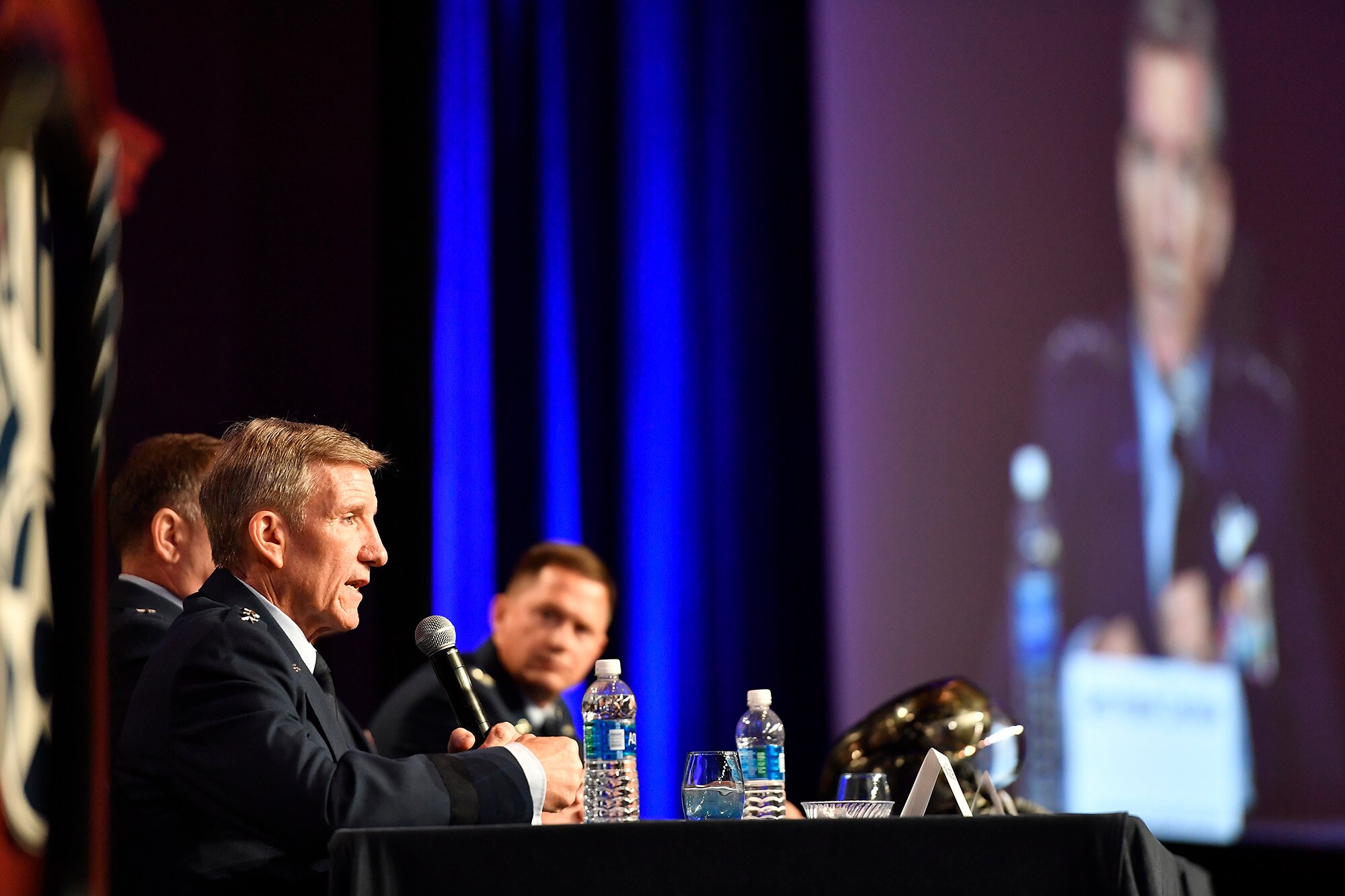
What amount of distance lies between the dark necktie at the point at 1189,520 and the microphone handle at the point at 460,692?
9.32ft

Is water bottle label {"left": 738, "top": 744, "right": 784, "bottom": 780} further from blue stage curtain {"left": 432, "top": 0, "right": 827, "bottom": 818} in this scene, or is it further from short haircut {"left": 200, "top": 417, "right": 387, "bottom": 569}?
blue stage curtain {"left": 432, "top": 0, "right": 827, "bottom": 818}

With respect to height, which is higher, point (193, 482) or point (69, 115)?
point (69, 115)

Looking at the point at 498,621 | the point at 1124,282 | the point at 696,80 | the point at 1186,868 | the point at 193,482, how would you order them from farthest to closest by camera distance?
1. the point at 696,80
2. the point at 1124,282
3. the point at 498,621
4. the point at 193,482
5. the point at 1186,868

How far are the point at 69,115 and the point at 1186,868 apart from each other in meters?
3.01

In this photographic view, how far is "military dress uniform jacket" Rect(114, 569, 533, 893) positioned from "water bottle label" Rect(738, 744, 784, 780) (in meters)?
0.39

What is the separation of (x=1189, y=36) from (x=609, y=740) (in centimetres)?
333

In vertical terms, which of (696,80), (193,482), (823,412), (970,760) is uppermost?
(696,80)

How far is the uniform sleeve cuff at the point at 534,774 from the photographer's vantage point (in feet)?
5.50

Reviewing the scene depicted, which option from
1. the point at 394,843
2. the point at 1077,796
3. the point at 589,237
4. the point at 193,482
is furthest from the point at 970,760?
the point at 589,237

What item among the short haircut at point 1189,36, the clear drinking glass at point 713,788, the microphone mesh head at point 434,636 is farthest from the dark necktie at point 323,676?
the short haircut at point 1189,36

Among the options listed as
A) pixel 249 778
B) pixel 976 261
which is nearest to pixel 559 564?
pixel 249 778

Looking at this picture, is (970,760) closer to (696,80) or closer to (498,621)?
(498,621)

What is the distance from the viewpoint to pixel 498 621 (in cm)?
346

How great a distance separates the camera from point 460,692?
188 cm
